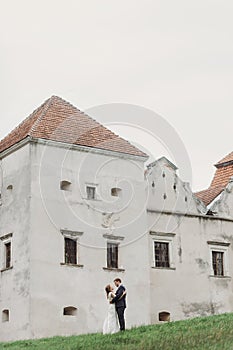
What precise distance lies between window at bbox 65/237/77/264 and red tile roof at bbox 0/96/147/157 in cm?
440

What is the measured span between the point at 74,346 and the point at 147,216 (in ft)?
48.3

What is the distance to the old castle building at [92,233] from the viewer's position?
32.4 meters

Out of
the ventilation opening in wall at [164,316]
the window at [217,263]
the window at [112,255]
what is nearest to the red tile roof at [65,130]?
the window at [112,255]

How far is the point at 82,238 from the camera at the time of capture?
33781mm

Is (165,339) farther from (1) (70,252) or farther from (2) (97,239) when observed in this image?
(2) (97,239)

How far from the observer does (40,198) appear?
108 feet

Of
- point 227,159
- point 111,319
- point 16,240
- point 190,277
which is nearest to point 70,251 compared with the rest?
point 16,240

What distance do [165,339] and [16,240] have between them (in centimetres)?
1315

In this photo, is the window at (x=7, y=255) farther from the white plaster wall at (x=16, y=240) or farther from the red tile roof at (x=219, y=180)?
the red tile roof at (x=219, y=180)

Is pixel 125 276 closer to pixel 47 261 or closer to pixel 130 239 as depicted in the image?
pixel 130 239

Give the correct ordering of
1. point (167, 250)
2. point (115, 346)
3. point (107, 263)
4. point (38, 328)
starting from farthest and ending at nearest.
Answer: point (167, 250) < point (107, 263) < point (38, 328) < point (115, 346)

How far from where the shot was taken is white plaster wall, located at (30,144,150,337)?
105 feet

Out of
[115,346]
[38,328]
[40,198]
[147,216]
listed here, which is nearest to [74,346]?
[115,346]

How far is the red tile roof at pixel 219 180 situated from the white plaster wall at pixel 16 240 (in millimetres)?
10424
